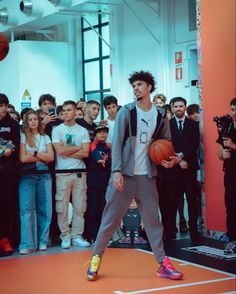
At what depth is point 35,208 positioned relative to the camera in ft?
25.5

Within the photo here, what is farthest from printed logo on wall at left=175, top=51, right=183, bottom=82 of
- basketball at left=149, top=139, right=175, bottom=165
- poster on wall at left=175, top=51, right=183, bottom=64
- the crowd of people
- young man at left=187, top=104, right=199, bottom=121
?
basketball at left=149, top=139, right=175, bottom=165

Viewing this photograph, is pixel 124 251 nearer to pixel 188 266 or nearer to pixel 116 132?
pixel 188 266

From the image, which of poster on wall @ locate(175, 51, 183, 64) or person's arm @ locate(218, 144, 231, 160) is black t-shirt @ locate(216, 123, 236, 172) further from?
poster on wall @ locate(175, 51, 183, 64)

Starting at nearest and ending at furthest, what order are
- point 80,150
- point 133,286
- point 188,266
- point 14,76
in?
point 133,286
point 188,266
point 80,150
point 14,76

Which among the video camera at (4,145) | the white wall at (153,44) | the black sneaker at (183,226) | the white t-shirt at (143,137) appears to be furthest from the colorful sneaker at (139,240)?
the white wall at (153,44)

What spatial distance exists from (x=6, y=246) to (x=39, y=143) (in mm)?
1252

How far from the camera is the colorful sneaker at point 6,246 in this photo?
24.6 feet

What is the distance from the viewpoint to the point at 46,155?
7730 millimetres

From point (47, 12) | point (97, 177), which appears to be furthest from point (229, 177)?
point (47, 12)

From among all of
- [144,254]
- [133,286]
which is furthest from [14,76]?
[133,286]

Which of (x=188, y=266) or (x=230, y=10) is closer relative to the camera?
(x=188, y=266)

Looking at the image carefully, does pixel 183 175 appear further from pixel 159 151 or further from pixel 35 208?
pixel 159 151


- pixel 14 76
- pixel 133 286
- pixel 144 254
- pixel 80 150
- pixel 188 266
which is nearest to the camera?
pixel 133 286

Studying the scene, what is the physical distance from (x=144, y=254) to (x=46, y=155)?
5.36 feet
